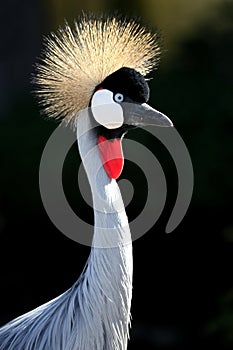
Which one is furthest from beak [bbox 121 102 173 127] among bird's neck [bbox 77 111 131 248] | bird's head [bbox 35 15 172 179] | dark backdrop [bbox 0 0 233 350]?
dark backdrop [bbox 0 0 233 350]

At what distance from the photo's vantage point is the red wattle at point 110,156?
9.96 feet

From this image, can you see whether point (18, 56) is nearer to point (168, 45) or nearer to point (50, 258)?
point (168, 45)

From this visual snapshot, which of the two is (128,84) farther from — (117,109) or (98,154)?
(98,154)

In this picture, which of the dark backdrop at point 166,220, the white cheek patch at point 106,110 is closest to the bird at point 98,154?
the white cheek patch at point 106,110

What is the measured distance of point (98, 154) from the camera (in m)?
3.04

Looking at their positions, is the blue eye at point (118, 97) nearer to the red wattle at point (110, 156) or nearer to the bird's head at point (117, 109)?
the bird's head at point (117, 109)

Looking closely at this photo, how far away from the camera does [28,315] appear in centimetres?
326

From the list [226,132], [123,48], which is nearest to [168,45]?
[226,132]

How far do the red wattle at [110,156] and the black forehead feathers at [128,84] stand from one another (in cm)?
16

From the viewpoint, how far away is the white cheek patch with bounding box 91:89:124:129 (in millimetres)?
3014

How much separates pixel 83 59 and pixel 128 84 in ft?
0.63

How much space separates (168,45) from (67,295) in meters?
4.29

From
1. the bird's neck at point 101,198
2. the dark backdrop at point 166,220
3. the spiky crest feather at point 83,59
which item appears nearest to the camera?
the bird's neck at point 101,198

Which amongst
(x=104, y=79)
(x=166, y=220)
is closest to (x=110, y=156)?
(x=104, y=79)
